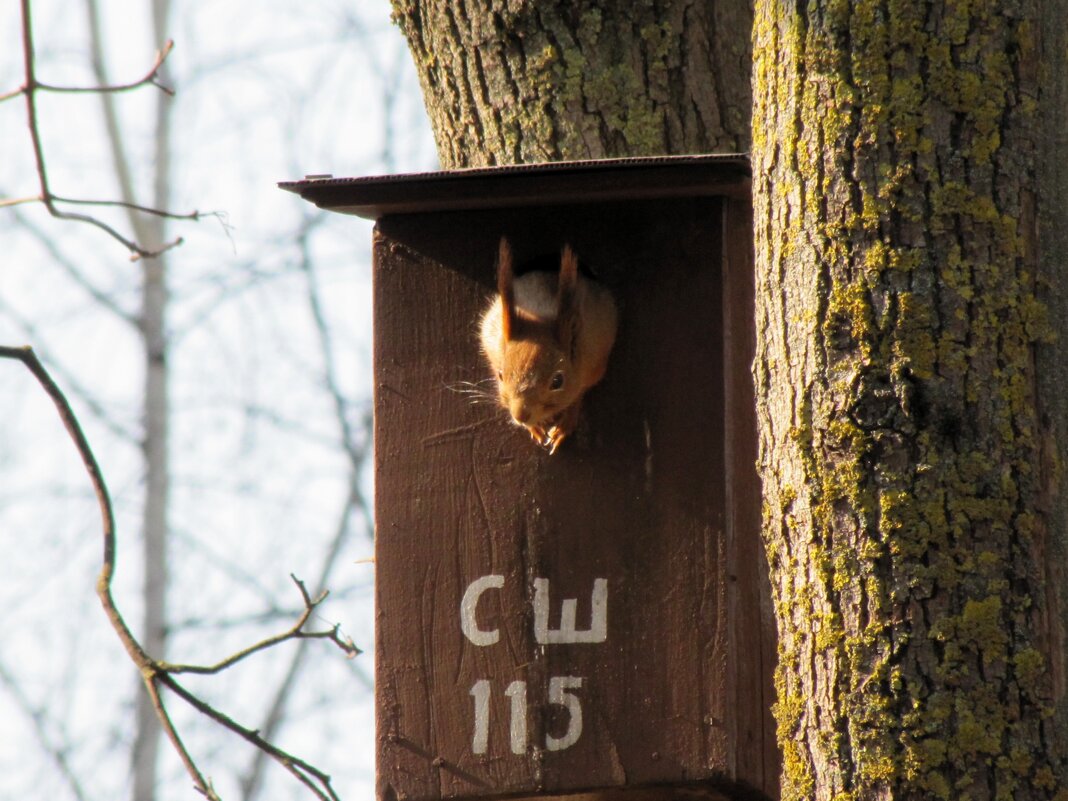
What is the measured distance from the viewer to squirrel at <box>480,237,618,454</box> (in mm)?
2955

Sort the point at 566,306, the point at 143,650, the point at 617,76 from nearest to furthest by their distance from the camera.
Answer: the point at 143,650, the point at 566,306, the point at 617,76

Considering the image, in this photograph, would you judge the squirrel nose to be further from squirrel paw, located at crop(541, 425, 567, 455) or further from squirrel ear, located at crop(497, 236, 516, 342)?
squirrel ear, located at crop(497, 236, 516, 342)

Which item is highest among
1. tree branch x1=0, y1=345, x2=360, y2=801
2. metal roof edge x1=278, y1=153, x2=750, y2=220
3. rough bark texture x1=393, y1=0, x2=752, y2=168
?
rough bark texture x1=393, y1=0, x2=752, y2=168

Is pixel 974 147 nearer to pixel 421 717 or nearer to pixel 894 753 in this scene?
pixel 894 753

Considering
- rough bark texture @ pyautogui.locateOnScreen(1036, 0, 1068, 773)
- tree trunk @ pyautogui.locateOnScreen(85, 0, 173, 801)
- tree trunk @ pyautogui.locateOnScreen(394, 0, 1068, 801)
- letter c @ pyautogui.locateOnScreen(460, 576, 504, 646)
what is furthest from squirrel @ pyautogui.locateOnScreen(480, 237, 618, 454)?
tree trunk @ pyautogui.locateOnScreen(85, 0, 173, 801)

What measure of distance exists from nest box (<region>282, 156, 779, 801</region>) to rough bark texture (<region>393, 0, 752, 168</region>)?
1.07 feet

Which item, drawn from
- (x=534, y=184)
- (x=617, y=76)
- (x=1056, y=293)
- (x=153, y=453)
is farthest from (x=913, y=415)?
(x=153, y=453)

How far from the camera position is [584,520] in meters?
2.90

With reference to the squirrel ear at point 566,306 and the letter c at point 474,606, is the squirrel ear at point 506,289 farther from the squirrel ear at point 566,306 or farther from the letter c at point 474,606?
the letter c at point 474,606

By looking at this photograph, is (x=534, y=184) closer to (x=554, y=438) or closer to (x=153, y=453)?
(x=554, y=438)

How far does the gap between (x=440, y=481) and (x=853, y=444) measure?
120 centimetres

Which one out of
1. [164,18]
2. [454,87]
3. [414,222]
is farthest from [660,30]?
[164,18]

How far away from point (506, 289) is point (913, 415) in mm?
1213

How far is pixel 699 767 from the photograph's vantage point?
2.74m
